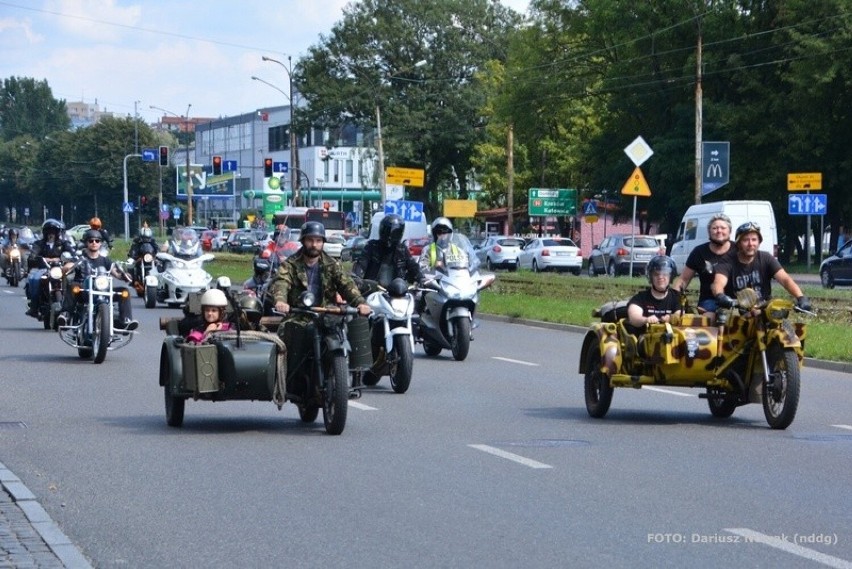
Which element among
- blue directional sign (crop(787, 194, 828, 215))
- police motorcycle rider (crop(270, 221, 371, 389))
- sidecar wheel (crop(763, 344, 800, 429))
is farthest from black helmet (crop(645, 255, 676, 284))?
blue directional sign (crop(787, 194, 828, 215))

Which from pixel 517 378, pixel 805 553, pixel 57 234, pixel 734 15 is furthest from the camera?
pixel 734 15

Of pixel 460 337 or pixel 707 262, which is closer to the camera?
pixel 707 262

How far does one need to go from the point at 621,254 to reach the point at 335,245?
17776mm

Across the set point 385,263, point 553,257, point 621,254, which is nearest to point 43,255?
point 385,263

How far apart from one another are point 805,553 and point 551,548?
112 cm

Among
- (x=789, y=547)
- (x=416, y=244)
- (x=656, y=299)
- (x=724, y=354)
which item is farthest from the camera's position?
(x=416, y=244)

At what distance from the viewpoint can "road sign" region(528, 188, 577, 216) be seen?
67.3 m

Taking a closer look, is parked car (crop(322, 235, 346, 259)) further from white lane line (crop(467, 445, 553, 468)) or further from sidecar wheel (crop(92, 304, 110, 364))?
white lane line (crop(467, 445, 553, 468))

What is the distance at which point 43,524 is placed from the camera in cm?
804

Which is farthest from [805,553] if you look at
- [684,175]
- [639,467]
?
[684,175]

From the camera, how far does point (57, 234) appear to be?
81.0ft

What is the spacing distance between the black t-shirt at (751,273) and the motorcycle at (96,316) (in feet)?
27.2

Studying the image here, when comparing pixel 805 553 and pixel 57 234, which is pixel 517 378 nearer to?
pixel 57 234

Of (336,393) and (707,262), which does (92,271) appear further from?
(707,262)
